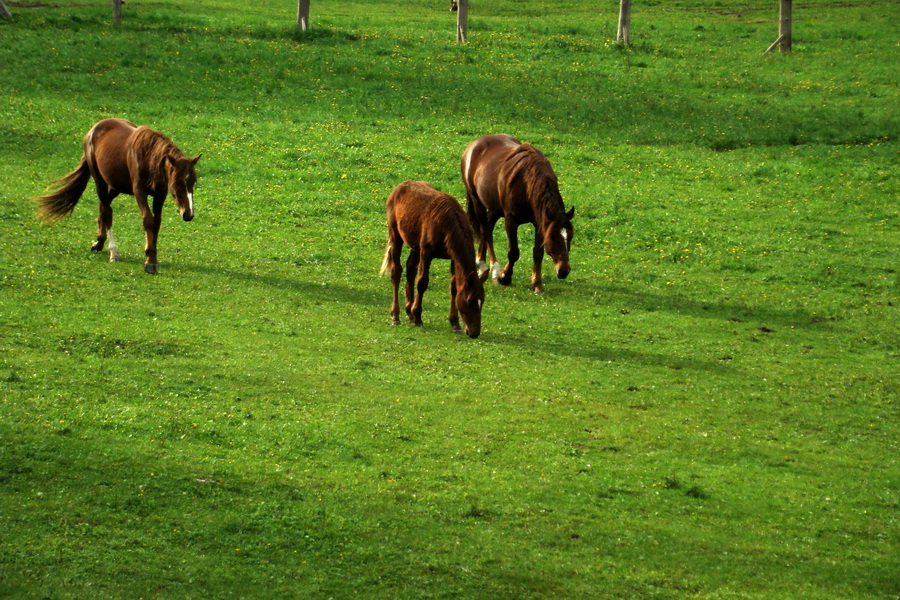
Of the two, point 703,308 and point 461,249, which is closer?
point 461,249

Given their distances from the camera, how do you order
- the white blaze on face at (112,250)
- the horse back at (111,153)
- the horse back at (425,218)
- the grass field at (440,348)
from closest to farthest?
the grass field at (440,348) < the horse back at (425,218) < the horse back at (111,153) < the white blaze on face at (112,250)

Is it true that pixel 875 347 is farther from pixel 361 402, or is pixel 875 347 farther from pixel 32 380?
pixel 32 380

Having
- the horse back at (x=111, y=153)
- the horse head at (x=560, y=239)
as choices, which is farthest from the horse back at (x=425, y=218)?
the horse back at (x=111, y=153)

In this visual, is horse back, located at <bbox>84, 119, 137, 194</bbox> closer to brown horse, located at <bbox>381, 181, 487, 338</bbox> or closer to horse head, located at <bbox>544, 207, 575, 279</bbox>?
brown horse, located at <bbox>381, 181, 487, 338</bbox>

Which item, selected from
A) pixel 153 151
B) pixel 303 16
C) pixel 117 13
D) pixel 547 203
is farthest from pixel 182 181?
pixel 117 13

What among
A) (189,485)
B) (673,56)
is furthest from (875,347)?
(673,56)

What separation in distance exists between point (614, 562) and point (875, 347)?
946 centimetres

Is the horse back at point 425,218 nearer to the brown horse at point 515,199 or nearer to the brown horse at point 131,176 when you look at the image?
the brown horse at point 515,199

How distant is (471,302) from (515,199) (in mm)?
3912

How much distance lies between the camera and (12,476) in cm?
912

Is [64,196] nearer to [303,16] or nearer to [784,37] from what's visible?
[303,16]

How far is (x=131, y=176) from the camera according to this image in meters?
17.7

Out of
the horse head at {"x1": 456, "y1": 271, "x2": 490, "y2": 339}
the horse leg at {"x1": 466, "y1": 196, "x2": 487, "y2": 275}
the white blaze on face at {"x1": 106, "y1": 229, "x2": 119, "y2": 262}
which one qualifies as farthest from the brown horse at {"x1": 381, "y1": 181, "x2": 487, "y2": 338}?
the white blaze on face at {"x1": 106, "y1": 229, "x2": 119, "y2": 262}

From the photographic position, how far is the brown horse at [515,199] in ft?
55.2
